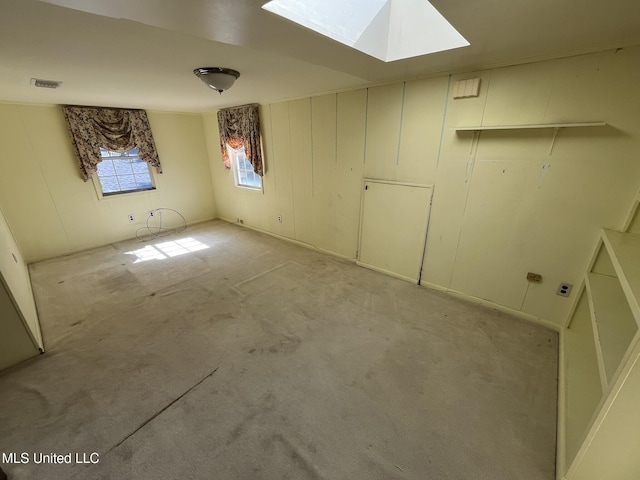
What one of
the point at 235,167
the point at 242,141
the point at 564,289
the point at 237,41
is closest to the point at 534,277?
the point at 564,289

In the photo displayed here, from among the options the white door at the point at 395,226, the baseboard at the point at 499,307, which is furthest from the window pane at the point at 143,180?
the baseboard at the point at 499,307

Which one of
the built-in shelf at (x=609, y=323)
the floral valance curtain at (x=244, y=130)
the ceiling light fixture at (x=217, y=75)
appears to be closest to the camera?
the built-in shelf at (x=609, y=323)

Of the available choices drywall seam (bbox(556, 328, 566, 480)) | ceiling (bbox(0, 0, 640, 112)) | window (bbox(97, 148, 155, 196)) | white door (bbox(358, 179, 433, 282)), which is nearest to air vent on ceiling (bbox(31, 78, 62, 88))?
ceiling (bbox(0, 0, 640, 112))

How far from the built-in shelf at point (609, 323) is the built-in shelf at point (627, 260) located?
0.83 ft

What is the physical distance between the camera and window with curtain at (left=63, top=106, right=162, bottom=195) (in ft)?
12.2

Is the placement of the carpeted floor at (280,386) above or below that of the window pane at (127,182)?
below

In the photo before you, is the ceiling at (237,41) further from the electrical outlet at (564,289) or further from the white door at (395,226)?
the electrical outlet at (564,289)

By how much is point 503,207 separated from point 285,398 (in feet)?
7.81

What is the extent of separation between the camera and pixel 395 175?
9.37ft

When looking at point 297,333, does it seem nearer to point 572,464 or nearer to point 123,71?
point 572,464

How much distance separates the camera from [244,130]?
4133mm

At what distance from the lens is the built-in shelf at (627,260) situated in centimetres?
108

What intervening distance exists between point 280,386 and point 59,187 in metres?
4.45

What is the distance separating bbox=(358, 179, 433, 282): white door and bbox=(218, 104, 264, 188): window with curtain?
2.05 m
